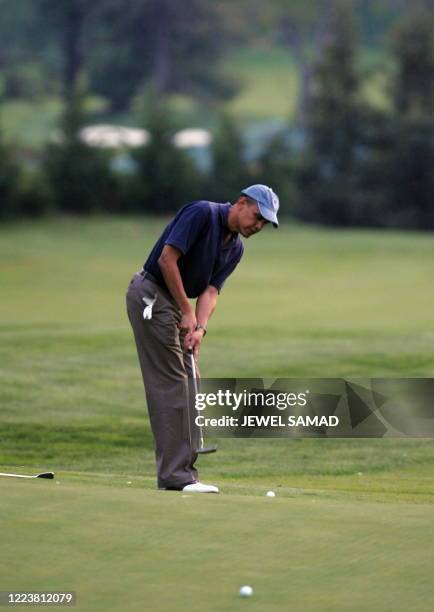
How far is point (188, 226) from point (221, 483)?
1.60 meters

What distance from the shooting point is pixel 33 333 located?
16188mm

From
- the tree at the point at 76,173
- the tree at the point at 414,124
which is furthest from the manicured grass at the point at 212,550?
the tree at the point at 414,124

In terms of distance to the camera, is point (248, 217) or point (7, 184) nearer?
point (248, 217)

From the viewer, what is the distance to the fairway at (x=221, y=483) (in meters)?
4.78

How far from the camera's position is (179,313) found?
24.1 ft

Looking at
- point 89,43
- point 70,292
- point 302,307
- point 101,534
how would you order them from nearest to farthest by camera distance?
point 101,534 → point 302,307 → point 70,292 → point 89,43

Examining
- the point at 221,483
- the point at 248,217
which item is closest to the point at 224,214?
the point at 248,217

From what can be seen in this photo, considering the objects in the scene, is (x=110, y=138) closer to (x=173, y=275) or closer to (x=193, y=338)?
(x=193, y=338)

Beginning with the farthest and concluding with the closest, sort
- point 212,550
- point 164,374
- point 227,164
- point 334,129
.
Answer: point 334,129, point 227,164, point 164,374, point 212,550

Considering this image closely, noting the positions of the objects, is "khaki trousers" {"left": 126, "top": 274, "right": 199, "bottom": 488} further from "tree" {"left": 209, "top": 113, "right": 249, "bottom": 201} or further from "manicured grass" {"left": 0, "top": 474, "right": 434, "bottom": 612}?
"tree" {"left": 209, "top": 113, "right": 249, "bottom": 201}

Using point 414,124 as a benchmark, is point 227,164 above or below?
below

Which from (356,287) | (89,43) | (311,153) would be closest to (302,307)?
(356,287)

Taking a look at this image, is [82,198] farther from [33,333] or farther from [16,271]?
[33,333]

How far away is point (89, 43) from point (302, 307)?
59613 mm
